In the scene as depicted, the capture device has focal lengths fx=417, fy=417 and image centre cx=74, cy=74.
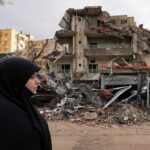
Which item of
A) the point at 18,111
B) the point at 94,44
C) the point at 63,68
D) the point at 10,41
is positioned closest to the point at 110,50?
the point at 94,44

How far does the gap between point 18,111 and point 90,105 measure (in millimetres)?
26474

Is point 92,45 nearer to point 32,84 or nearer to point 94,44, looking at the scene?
point 94,44

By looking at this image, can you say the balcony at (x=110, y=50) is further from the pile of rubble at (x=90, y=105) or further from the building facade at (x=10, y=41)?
the building facade at (x=10, y=41)

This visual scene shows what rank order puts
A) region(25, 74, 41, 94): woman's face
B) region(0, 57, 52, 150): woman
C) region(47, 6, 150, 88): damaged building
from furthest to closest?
region(47, 6, 150, 88): damaged building, region(25, 74, 41, 94): woman's face, region(0, 57, 52, 150): woman

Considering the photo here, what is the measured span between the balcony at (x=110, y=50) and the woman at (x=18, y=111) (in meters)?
47.1

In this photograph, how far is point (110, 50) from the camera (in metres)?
50.7

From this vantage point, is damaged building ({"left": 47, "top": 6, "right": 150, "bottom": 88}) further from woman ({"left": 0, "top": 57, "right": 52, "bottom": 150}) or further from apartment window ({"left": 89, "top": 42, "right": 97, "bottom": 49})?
woman ({"left": 0, "top": 57, "right": 52, "bottom": 150})

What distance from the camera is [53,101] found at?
3256cm

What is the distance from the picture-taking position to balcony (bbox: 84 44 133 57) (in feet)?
166

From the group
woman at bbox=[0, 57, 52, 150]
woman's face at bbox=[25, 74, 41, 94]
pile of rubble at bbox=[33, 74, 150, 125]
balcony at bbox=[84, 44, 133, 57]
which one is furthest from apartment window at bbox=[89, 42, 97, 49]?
woman at bbox=[0, 57, 52, 150]

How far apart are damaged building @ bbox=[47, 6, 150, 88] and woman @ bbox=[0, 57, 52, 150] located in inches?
1765

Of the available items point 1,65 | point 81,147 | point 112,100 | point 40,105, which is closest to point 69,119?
point 112,100

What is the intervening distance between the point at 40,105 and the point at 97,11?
23.7 m

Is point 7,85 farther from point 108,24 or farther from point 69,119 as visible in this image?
point 108,24
